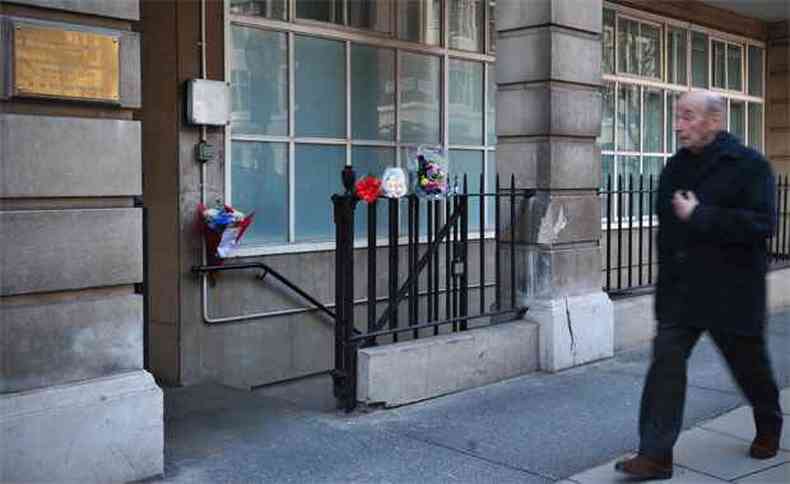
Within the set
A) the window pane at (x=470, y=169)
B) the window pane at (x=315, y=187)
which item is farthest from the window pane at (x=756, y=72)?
the window pane at (x=315, y=187)

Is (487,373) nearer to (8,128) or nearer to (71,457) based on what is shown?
(71,457)

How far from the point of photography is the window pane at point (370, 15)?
8.92m

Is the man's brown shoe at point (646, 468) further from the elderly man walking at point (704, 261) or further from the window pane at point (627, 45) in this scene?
the window pane at point (627, 45)

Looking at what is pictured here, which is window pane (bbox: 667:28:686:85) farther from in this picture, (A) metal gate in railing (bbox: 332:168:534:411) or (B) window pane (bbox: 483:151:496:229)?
(A) metal gate in railing (bbox: 332:168:534:411)

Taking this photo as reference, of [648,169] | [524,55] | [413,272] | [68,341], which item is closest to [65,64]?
[68,341]

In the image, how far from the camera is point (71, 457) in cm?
448

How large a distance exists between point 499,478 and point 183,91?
425cm

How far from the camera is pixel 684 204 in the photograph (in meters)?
4.59

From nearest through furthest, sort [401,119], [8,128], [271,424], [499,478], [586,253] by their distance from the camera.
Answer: [8,128] < [499,478] < [271,424] < [586,253] < [401,119]

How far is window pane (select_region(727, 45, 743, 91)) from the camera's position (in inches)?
578

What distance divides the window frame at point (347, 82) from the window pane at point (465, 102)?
55mm

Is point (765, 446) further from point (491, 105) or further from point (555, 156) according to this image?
point (491, 105)

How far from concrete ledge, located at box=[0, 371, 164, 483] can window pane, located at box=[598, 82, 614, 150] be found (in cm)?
904

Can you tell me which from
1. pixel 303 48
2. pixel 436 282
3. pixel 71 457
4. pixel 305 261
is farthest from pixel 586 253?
pixel 71 457
